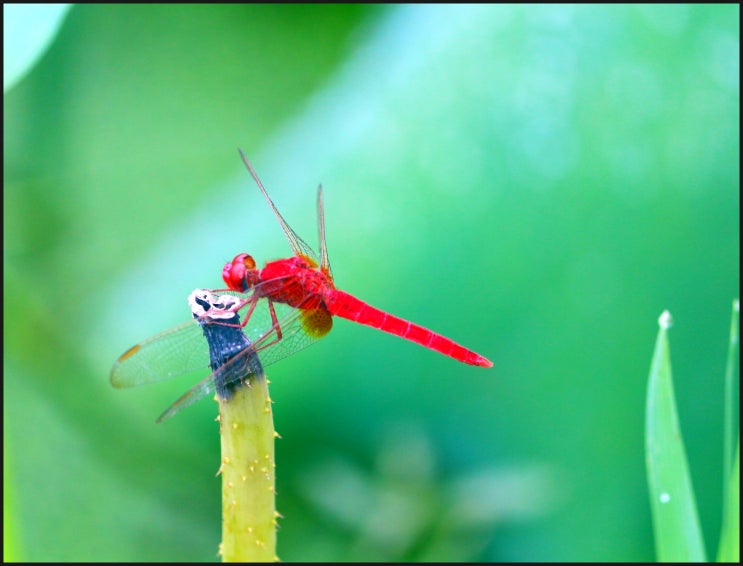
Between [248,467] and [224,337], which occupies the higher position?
[224,337]

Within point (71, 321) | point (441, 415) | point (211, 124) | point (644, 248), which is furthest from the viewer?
point (211, 124)

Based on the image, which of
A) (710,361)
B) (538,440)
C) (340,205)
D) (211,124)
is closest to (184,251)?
Answer: (340,205)

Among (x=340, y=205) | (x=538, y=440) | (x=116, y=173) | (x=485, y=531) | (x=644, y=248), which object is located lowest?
(x=485, y=531)

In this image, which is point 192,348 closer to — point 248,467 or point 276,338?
point 276,338

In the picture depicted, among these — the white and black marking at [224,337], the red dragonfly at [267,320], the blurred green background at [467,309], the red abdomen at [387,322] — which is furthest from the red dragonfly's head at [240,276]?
the blurred green background at [467,309]

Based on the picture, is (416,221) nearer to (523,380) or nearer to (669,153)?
(523,380)

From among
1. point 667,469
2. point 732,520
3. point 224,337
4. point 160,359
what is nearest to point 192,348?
point 160,359

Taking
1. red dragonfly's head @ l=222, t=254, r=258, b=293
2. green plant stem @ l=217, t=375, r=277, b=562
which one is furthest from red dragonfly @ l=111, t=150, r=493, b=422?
green plant stem @ l=217, t=375, r=277, b=562
